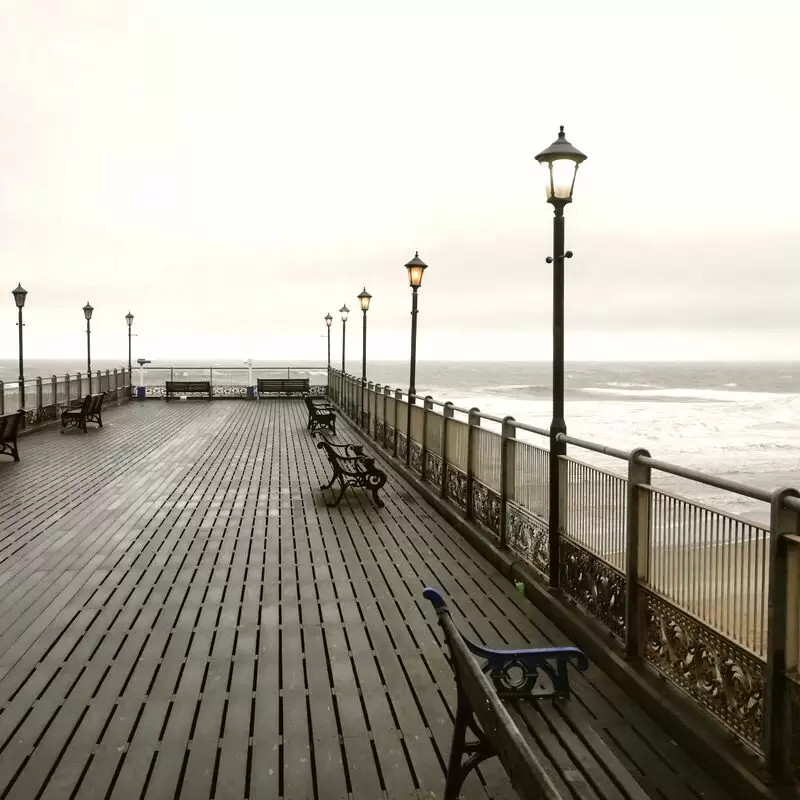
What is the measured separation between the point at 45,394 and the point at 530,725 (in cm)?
1912

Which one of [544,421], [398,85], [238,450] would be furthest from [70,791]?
[398,85]

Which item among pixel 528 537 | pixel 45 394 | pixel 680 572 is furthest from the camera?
pixel 45 394

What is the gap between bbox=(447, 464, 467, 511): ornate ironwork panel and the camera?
7.93 meters

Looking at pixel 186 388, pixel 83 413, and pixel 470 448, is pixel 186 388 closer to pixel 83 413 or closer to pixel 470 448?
pixel 83 413

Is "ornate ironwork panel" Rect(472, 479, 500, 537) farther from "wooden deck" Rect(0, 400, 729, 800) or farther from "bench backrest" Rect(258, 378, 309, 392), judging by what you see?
"bench backrest" Rect(258, 378, 309, 392)

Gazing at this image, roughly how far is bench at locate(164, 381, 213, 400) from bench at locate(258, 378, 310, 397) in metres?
2.32

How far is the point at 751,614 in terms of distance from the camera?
2.94 m

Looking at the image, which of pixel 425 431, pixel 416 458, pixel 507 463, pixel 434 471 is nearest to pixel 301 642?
pixel 507 463

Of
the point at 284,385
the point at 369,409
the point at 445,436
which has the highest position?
the point at 284,385

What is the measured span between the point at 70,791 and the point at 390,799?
1.36 m

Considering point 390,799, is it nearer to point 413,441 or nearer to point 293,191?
point 413,441

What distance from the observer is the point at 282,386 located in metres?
31.3

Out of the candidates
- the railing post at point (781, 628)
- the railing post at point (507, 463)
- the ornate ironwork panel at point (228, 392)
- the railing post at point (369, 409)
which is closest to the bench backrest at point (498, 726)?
the railing post at point (781, 628)

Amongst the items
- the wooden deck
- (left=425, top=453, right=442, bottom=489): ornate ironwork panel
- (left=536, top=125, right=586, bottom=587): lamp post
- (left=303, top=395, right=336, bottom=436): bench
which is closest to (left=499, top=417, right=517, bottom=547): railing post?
the wooden deck
